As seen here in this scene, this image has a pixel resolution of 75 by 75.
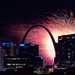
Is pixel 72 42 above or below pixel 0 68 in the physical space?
above

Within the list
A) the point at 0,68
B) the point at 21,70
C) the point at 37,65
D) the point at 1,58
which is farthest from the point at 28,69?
the point at 37,65

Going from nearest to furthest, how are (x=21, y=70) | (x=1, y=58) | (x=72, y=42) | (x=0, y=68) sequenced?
1. (x=21, y=70)
2. (x=0, y=68)
3. (x=1, y=58)
4. (x=72, y=42)

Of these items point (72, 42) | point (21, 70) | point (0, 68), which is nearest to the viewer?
point (21, 70)

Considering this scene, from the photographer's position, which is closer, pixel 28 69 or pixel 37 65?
pixel 28 69

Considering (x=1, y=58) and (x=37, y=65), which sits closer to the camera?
(x=1, y=58)

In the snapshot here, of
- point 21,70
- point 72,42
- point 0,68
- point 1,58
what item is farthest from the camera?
point 72,42

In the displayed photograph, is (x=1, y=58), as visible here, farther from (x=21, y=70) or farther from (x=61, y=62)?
(x=21, y=70)

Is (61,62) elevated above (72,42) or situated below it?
below

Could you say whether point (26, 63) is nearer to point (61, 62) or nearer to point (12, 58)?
point (12, 58)

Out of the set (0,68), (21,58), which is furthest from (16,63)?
(0,68)
